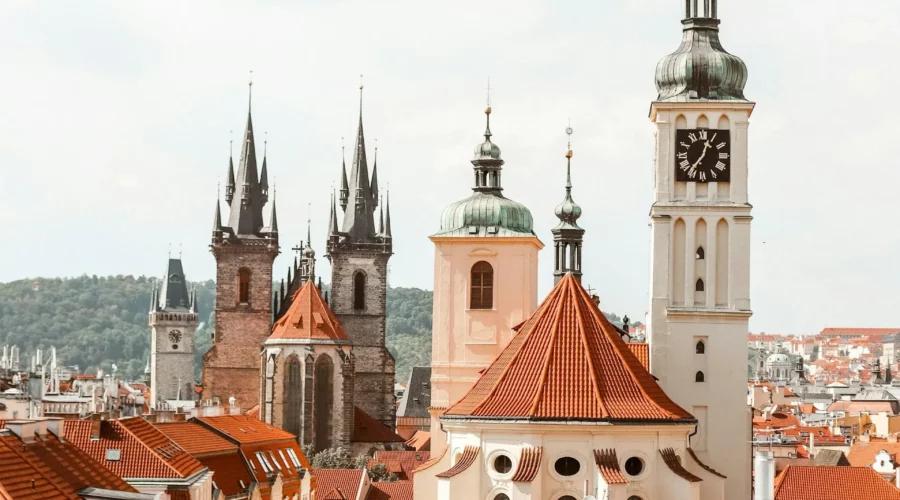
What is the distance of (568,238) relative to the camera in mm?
66312

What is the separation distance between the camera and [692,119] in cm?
5219

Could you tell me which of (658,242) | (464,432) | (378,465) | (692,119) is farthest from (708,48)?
(378,465)

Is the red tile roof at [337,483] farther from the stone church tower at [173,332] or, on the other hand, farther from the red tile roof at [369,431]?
the stone church tower at [173,332]

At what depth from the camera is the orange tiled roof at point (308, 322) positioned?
9338 cm

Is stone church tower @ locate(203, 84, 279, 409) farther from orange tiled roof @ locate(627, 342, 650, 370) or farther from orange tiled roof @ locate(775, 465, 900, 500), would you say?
orange tiled roof @ locate(627, 342, 650, 370)

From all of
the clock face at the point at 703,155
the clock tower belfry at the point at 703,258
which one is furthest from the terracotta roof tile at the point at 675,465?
the clock face at the point at 703,155

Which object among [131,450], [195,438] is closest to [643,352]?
[195,438]

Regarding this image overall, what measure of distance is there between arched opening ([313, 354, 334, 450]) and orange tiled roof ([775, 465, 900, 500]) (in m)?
31.7

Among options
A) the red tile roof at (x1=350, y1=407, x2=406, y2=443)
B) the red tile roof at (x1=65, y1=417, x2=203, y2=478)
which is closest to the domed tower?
the red tile roof at (x1=65, y1=417, x2=203, y2=478)

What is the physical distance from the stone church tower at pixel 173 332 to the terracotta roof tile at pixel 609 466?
311ft

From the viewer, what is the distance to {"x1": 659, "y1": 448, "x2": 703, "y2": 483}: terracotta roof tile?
43656mm

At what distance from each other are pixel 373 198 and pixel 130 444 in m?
67.4

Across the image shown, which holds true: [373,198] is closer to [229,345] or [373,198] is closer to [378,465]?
[229,345]

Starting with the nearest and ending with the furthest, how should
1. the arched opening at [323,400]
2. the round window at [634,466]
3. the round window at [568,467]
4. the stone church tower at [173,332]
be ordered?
the round window at [568,467], the round window at [634,466], the arched opening at [323,400], the stone church tower at [173,332]
